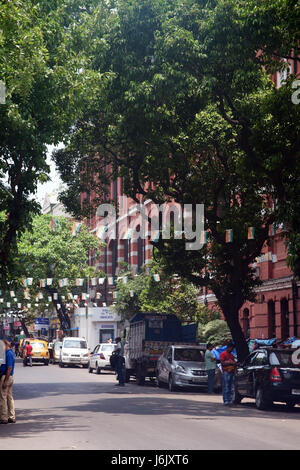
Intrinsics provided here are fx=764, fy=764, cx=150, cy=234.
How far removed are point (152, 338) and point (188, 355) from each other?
4.10 m

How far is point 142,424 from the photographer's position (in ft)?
48.9

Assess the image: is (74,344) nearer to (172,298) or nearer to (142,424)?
(172,298)

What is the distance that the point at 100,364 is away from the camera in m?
42.7

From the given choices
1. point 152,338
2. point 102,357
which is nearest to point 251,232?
point 152,338

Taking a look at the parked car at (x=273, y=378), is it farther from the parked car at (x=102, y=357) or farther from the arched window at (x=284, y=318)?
the parked car at (x=102, y=357)

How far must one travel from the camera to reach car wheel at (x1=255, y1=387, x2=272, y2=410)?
19.6 meters

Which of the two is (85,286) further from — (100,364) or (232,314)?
(232,314)

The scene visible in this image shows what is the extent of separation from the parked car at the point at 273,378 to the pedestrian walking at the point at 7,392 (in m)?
6.64

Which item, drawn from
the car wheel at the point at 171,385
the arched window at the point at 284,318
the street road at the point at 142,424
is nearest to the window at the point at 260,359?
the street road at the point at 142,424

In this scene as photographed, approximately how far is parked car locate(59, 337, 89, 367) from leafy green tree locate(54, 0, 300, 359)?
22.6 metres

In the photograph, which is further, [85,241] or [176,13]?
[85,241]

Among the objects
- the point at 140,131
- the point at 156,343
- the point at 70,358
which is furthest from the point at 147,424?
the point at 70,358

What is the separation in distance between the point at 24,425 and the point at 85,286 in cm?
5962

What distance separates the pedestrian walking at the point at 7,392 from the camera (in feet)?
52.7
